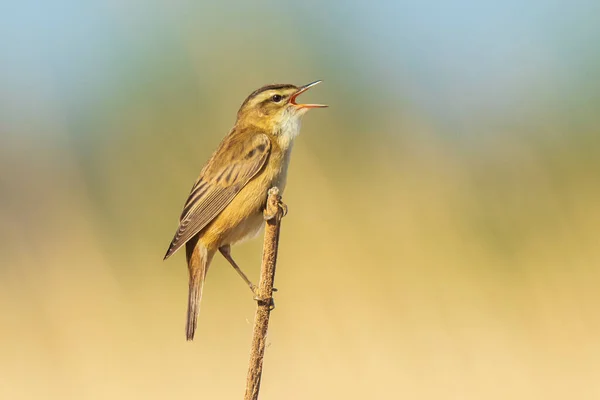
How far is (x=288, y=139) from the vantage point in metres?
3.91

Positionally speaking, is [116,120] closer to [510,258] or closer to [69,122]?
[69,122]

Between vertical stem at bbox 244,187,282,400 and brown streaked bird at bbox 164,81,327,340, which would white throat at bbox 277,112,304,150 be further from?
vertical stem at bbox 244,187,282,400

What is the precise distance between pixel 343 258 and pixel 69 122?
123 inches

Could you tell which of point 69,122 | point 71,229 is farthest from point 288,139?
point 69,122

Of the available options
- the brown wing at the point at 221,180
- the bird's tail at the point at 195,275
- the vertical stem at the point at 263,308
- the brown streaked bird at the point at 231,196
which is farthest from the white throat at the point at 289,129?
the vertical stem at the point at 263,308

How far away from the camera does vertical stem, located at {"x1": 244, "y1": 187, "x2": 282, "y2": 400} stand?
6.60 ft

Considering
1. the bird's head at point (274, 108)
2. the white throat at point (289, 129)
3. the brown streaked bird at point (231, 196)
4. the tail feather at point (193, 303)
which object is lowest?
the tail feather at point (193, 303)

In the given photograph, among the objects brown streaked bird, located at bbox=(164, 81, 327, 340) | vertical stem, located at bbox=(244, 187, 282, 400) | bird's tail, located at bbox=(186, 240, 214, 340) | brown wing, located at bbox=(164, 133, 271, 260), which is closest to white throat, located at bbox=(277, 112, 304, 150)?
brown streaked bird, located at bbox=(164, 81, 327, 340)

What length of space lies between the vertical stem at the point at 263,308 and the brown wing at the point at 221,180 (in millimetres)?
1066

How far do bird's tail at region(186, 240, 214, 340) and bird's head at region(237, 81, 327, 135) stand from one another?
2.52 ft

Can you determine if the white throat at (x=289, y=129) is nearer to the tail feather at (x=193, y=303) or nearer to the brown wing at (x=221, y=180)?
the brown wing at (x=221, y=180)

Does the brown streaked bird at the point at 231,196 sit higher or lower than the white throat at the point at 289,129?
lower

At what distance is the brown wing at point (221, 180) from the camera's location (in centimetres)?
364

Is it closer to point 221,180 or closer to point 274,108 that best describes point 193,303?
point 221,180
